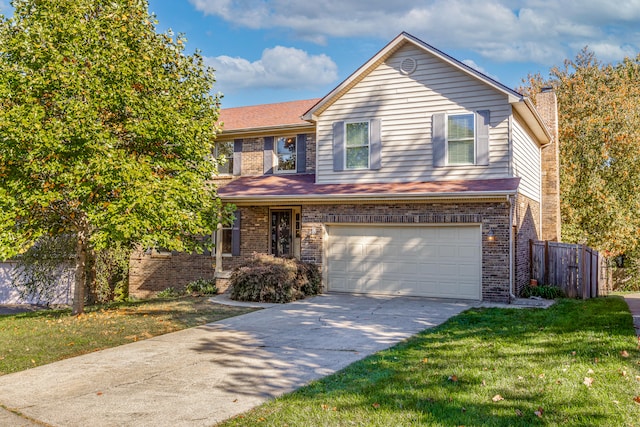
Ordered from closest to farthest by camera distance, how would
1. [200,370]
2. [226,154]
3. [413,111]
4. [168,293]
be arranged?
[200,370]
[413,111]
[168,293]
[226,154]

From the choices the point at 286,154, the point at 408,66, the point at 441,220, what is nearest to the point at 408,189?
the point at 441,220

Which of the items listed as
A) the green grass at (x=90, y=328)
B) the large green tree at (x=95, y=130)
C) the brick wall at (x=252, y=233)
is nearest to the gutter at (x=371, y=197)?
the brick wall at (x=252, y=233)

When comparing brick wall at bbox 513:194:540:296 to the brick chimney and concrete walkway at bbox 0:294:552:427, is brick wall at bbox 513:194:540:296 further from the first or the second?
concrete walkway at bbox 0:294:552:427

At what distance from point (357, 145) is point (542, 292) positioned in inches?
269

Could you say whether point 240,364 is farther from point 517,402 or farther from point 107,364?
point 517,402

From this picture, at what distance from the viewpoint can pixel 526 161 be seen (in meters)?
16.0

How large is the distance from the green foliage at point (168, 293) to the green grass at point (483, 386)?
11178mm

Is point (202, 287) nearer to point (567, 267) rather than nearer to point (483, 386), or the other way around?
point (567, 267)

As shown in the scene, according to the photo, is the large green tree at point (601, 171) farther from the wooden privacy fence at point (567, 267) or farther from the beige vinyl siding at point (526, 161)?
the wooden privacy fence at point (567, 267)

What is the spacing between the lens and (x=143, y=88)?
1105 cm

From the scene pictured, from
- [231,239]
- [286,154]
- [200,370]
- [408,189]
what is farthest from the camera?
[286,154]

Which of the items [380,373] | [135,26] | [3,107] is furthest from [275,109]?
[380,373]

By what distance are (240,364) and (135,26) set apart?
8.08 meters

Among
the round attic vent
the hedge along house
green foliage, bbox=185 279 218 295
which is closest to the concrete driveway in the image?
the hedge along house
